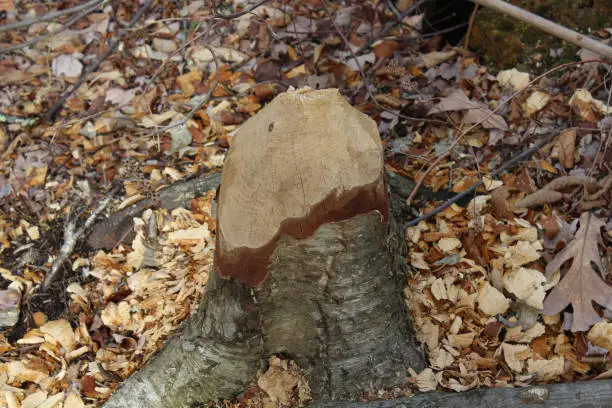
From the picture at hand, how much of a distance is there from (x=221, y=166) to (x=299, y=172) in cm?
148

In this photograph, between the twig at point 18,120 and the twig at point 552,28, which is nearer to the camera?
the twig at point 552,28

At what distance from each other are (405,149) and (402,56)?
888 mm

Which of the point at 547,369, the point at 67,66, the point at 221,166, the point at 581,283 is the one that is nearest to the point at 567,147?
the point at 581,283

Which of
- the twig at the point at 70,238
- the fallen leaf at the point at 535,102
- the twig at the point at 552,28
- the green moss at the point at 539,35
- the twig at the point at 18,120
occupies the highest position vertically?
the twig at the point at 552,28

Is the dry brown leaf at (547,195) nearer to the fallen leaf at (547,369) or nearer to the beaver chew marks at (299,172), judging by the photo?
the fallen leaf at (547,369)

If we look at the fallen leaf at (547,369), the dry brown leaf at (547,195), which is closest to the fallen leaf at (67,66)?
the dry brown leaf at (547,195)

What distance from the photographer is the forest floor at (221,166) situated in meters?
2.27

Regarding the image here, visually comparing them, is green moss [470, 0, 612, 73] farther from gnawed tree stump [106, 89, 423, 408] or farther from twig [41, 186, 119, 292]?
twig [41, 186, 119, 292]

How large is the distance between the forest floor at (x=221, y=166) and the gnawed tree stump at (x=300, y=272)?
192 millimetres

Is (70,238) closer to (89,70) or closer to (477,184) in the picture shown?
(89,70)

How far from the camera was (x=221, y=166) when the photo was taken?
10.1 ft

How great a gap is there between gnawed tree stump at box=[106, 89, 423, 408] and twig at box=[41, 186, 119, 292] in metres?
0.94

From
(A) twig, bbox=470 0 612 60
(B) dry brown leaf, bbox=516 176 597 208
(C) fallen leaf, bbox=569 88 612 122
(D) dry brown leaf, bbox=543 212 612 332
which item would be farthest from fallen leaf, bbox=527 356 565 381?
(C) fallen leaf, bbox=569 88 612 122

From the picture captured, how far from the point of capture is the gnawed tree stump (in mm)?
1670
